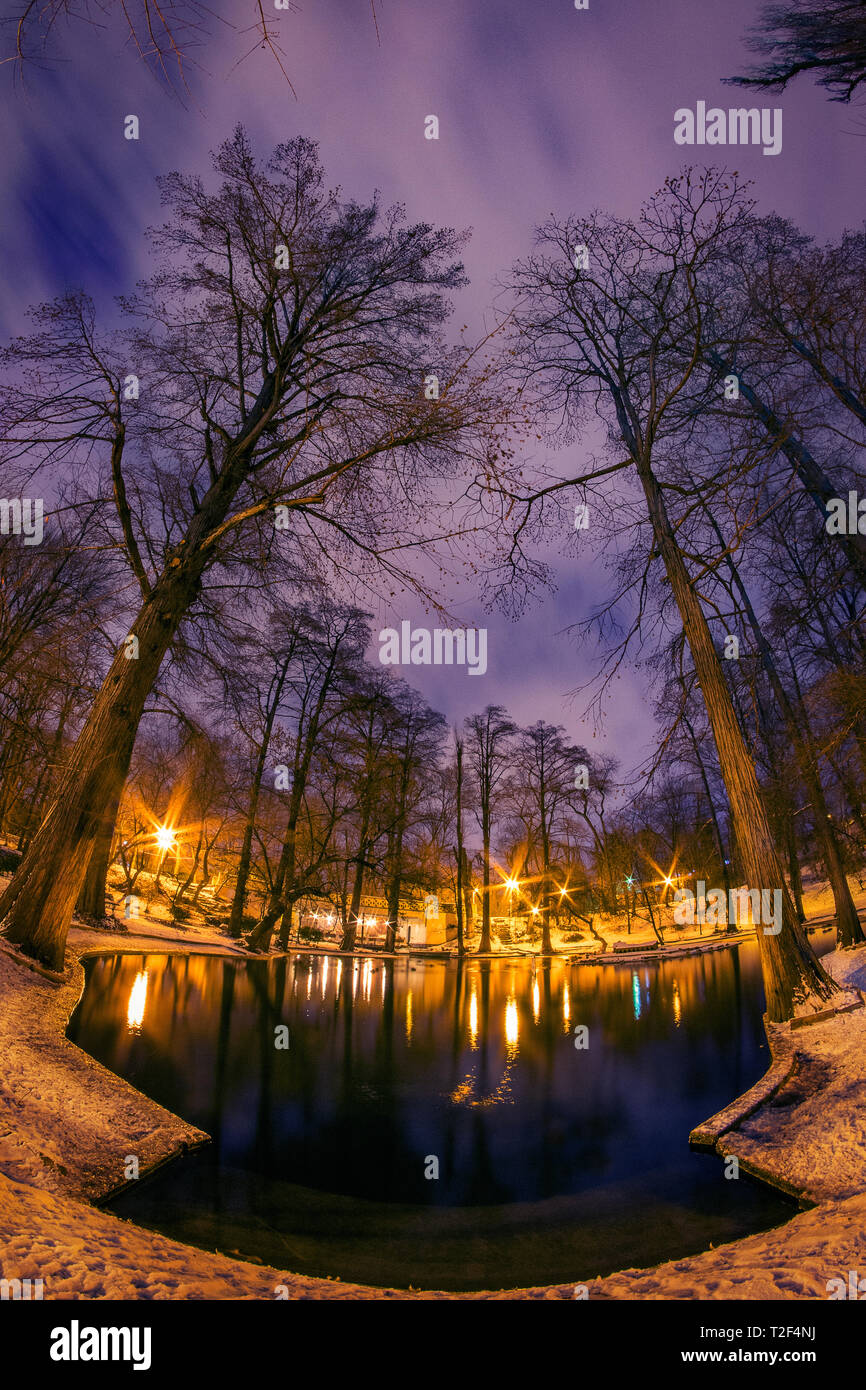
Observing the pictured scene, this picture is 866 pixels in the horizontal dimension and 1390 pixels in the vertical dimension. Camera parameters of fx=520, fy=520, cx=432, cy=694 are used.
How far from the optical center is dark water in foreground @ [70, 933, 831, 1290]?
3.38m

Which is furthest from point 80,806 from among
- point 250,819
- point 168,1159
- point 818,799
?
point 818,799

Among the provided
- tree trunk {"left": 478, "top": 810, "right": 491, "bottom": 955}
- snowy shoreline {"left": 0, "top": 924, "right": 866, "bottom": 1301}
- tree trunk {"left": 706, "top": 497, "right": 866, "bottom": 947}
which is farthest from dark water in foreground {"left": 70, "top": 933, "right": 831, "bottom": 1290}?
tree trunk {"left": 478, "top": 810, "right": 491, "bottom": 955}

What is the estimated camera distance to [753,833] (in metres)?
7.26

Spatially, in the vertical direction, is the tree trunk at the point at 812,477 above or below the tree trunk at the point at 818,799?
above

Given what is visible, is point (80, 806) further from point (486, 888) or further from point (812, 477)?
point (486, 888)

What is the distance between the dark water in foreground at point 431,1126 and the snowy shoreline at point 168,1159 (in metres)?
0.37

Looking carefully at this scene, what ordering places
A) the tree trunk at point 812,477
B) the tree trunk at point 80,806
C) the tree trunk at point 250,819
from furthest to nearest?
the tree trunk at point 250,819, the tree trunk at point 812,477, the tree trunk at point 80,806

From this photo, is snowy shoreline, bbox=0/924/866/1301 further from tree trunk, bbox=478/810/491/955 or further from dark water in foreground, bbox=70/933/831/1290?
tree trunk, bbox=478/810/491/955

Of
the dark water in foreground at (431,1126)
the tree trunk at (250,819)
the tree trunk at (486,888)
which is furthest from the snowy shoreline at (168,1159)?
the tree trunk at (486,888)

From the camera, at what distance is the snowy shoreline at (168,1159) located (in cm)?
215

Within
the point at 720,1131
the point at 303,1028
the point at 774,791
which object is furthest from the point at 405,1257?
the point at 774,791

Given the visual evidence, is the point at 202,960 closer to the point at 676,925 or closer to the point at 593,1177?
the point at 593,1177

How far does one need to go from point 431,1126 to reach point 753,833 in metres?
5.49

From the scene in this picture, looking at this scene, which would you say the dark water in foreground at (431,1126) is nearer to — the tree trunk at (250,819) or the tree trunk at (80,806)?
the tree trunk at (80,806)
